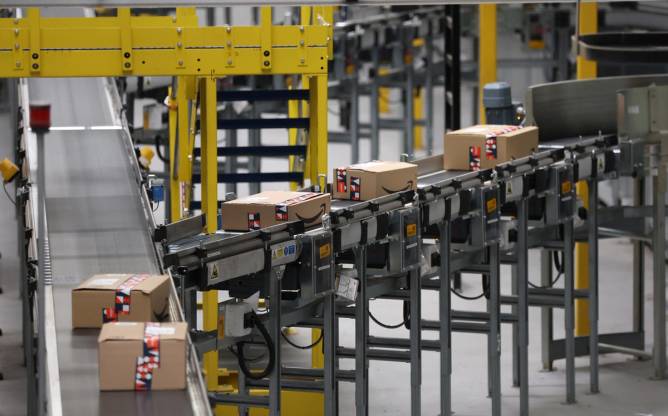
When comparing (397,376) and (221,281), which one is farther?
(397,376)

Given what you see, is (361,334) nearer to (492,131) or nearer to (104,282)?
(492,131)

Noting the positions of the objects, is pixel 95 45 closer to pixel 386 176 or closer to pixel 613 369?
pixel 386 176

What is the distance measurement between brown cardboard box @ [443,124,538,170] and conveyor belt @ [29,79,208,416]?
211 cm

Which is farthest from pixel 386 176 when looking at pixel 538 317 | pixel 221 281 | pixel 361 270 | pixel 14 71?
pixel 538 317

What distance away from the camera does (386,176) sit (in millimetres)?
7789

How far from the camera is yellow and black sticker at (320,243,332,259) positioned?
697 centimetres

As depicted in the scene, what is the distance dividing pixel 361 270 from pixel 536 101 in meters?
3.06

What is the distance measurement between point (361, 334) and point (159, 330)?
2.62m

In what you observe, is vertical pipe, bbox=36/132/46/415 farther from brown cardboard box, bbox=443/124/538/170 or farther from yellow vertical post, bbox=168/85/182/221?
yellow vertical post, bbox=168/85/182/221

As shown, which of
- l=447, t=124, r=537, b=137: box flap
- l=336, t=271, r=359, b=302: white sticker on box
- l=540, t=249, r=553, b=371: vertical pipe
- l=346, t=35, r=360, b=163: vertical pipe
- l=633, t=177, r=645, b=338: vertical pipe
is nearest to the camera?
l=336, t=271, r=359, b=302: white sticker on box

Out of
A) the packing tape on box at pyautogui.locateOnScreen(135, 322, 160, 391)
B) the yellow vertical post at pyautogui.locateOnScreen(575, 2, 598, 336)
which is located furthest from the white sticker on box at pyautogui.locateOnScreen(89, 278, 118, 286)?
the yellow vertical post at pyautogui.locateOnScreen(575, 2, 598, 336)

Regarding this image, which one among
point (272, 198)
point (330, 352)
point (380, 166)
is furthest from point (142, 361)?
point (380, 166)

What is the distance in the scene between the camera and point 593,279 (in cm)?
973

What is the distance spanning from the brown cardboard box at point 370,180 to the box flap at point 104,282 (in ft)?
7.36
